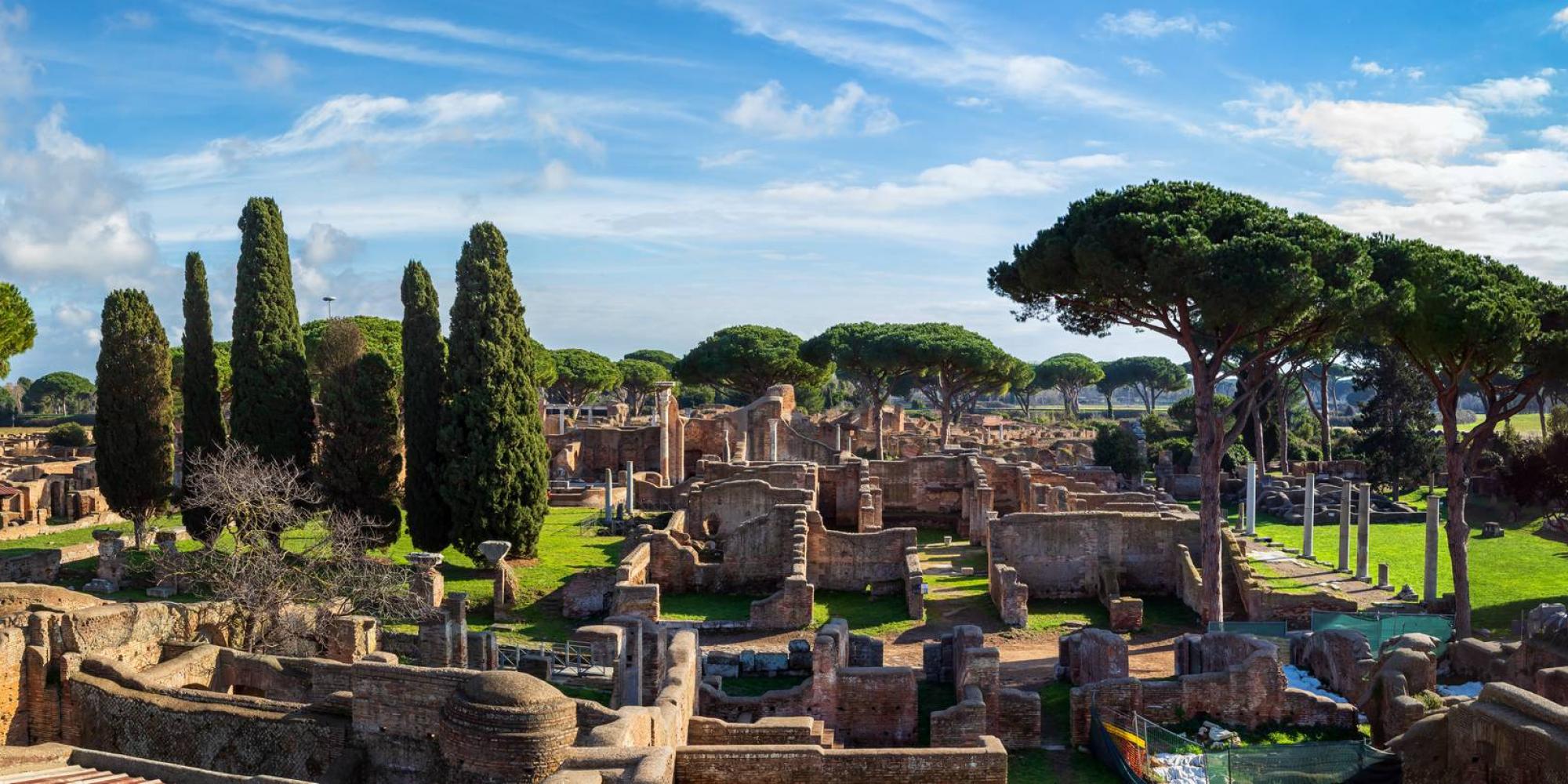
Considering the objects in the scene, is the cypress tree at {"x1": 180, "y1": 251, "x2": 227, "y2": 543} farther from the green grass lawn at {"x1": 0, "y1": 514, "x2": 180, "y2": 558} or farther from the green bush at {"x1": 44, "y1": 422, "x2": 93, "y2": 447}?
the green bush at {"x1": 44, "y1": 422, "x2": 93, "y2": 447}

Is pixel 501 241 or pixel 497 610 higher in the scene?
pixel 501 241

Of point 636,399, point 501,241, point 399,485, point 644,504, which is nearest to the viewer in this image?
point 501,241

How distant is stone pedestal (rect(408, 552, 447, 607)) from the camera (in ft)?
77.2

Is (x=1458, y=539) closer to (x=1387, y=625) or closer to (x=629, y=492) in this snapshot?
(x=1387, y=625)

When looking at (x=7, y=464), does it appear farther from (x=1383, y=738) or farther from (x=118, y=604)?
(x=1383, y=738)

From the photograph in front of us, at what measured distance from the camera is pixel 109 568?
27094 mm

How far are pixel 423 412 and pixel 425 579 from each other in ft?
20.5

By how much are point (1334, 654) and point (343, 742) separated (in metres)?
14.4

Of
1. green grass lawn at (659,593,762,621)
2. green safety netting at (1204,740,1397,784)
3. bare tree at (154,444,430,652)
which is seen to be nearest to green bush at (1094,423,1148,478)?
green grass lawn at (659,593,762,621)

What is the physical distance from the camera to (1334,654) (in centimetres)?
1842

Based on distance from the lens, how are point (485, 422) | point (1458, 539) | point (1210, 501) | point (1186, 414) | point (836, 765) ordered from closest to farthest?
1. point (836, 765)
2. point (1458, 539)
3. point (1210, 501)
4. point (485, 422)
5. point (1186, 414)

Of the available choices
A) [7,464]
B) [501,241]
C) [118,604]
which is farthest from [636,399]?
[118,604]

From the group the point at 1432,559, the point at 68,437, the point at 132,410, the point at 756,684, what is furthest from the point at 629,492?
the point at 68,437

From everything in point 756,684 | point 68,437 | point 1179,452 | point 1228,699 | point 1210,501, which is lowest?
point 756,684
